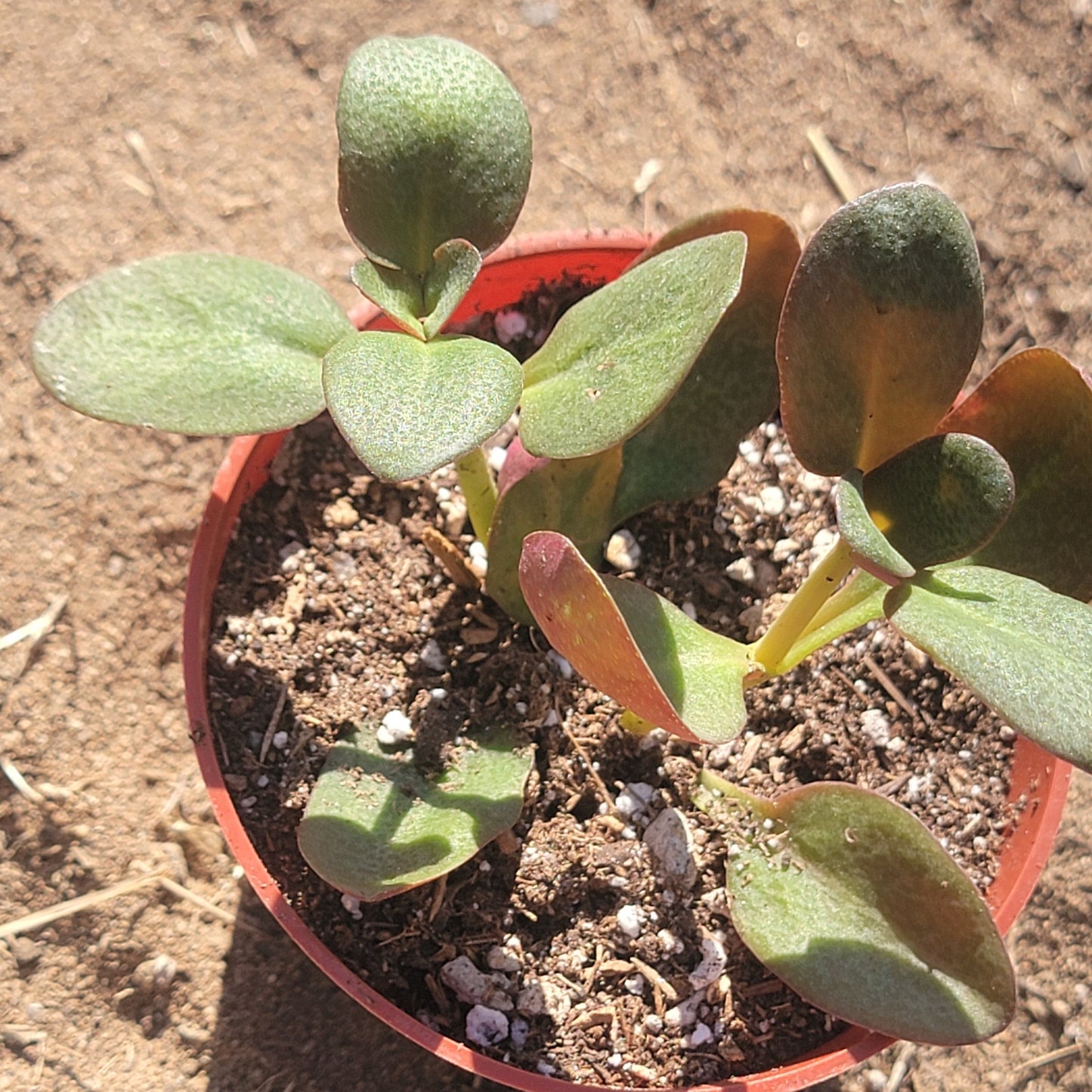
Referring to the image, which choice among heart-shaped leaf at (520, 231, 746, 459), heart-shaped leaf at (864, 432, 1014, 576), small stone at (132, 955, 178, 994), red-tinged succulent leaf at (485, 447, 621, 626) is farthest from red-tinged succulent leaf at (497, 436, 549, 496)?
small stone at (132, 955, 178, 994)

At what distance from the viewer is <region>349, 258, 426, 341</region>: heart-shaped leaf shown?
3.67 feet

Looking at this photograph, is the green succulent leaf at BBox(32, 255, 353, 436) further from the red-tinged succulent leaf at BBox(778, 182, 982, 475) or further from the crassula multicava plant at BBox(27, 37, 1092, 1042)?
the red-tinged succulent leaf at BBox(778, 182, 982, 475)

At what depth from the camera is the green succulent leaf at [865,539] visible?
94cm

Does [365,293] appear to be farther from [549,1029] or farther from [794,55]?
[794,55]

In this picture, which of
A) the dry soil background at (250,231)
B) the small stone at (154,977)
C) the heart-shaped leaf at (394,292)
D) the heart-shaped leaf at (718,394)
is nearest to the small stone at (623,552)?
the heart-shaped leaf at (718,394)

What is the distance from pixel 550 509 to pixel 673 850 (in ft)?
1.42

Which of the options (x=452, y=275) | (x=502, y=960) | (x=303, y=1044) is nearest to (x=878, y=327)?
(x=452, y=275)

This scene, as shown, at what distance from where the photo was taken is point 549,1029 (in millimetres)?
1377

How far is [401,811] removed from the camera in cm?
126

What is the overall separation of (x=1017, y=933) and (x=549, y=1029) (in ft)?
2.59

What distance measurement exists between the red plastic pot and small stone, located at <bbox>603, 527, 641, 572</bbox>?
35 centimetres

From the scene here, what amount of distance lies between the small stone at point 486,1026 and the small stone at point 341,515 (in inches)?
24.2

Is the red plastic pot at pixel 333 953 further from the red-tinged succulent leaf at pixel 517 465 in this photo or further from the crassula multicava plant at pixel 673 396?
the red-tinged succulent leaf at pixel 517 465

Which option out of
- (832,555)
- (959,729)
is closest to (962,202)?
(959,729)
